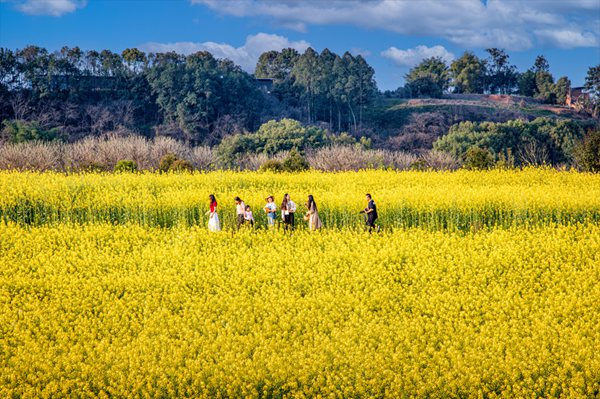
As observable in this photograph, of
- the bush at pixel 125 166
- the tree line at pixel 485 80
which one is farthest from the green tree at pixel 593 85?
the bush at pixel 125 166

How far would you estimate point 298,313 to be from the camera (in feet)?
41.5

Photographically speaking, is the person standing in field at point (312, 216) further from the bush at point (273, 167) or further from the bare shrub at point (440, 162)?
the bare shrub at point (440, 162)

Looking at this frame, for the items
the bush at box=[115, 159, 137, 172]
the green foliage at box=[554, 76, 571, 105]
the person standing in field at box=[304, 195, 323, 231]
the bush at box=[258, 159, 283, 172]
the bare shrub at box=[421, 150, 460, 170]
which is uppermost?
the green foliage at box=[554, 76, 571, 105]

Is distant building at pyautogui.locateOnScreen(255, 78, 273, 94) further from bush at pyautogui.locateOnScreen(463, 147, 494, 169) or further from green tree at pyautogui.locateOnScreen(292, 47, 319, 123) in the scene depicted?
bush at pyautogui.locateOnScreen(463, 147, 494, 169)

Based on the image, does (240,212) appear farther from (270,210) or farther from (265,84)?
(265,84)

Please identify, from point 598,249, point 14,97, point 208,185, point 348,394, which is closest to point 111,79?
point 14,97

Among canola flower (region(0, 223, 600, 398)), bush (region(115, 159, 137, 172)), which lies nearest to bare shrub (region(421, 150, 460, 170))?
bush (region(115, 159, 137, 172))

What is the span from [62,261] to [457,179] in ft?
53.4

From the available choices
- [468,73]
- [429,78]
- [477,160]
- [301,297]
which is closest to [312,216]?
[301,297]

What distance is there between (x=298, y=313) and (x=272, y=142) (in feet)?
114

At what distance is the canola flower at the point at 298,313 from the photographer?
9.91m

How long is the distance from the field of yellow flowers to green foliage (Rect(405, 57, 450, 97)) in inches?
2477

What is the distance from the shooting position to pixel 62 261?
53.2ft

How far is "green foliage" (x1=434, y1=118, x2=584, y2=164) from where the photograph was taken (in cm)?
5428
